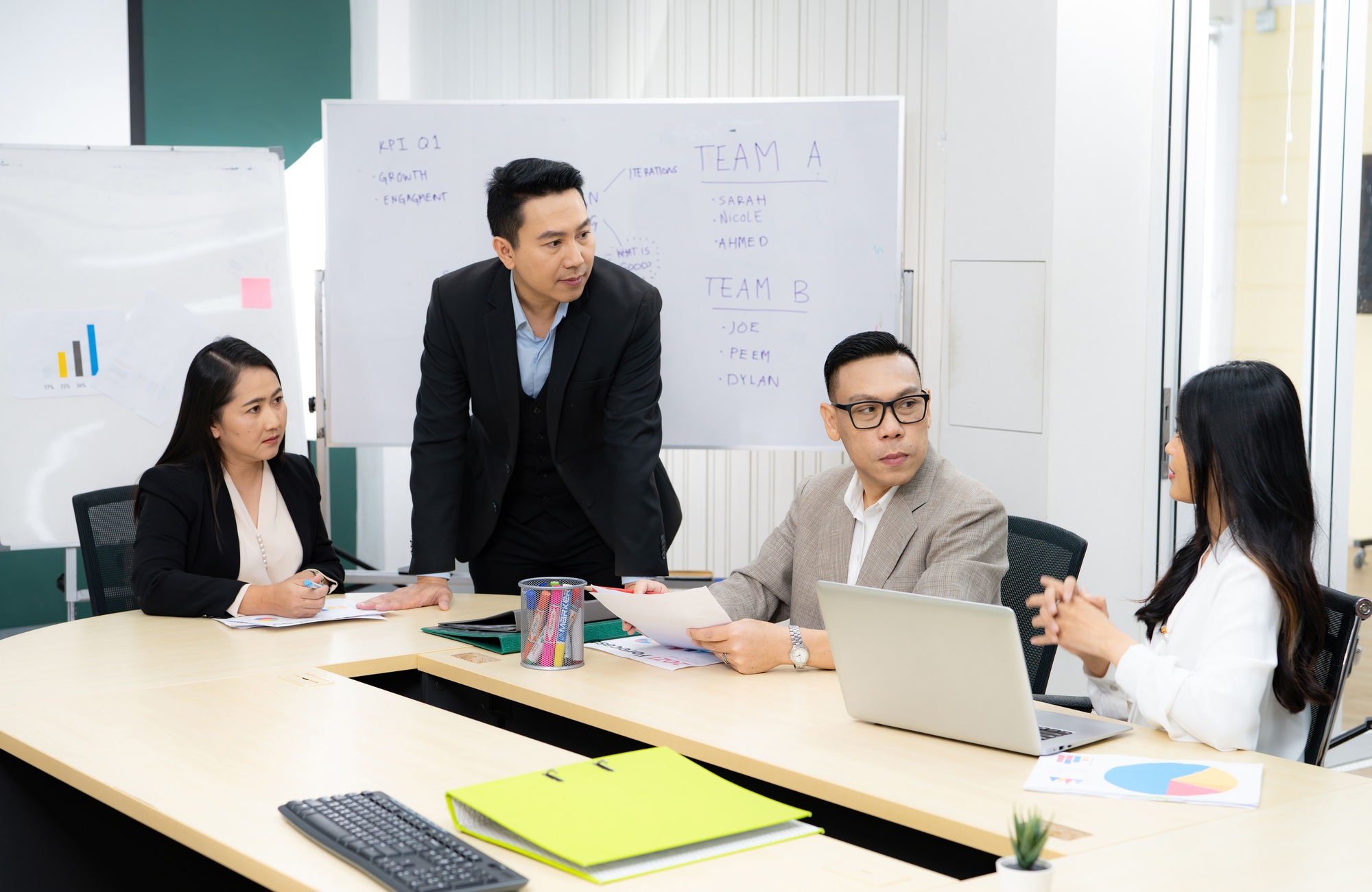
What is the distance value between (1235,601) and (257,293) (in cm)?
296

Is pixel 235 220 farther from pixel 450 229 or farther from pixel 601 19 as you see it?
pixel 601 19

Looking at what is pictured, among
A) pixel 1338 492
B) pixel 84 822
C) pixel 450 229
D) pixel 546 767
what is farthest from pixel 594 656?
pixel 1338 492

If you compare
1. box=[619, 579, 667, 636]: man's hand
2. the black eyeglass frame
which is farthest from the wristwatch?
the black eyeglass frame

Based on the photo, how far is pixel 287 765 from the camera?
155cm

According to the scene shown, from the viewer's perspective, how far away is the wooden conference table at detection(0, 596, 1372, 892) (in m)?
1.25

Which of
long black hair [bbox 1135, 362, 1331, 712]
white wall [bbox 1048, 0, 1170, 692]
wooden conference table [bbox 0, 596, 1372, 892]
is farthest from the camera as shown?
white wall [bbox 1048, 0, 1170, 692]

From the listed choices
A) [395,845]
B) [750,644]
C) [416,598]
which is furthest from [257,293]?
[395,845]

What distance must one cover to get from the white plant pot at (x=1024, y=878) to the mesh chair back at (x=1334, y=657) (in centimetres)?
85

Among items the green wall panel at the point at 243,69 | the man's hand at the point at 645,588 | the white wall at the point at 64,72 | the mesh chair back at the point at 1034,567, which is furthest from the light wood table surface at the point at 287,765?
the green wall panel at the point at 243,69

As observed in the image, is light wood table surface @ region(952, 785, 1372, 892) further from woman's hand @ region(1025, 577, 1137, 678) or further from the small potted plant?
woman's hand @ region(1025, 577, 1137, 678)

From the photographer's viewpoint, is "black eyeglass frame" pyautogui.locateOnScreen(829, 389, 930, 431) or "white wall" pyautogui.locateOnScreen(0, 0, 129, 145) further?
"white wall" pyautogui.locateOnScreen(0, 0, 129, 145)

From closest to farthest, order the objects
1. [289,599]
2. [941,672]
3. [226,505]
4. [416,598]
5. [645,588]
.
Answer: [941,672] → [645,588] → [289,599] → [416,598] → [226,505]

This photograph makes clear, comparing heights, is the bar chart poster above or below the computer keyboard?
above

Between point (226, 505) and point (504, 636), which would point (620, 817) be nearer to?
point (504, 636)
